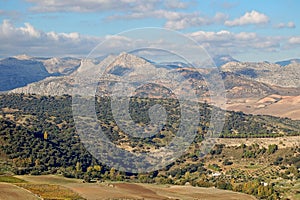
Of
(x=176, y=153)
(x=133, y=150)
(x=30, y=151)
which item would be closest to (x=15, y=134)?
(x=30, y=151)

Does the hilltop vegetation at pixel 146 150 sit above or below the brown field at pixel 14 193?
below

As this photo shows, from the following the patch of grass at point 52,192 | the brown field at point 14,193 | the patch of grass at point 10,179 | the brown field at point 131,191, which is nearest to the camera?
the brown field at point 14,193

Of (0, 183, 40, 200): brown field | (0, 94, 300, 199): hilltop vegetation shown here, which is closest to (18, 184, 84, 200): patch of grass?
(0, 183, 40, 200): brown field

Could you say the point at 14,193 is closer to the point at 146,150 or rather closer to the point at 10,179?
the point at 10,179

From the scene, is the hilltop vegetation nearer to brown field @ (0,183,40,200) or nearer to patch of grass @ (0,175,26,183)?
patch of grass @ (0,175,26,183)

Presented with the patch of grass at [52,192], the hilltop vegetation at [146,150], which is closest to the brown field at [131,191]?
the patch of grass at [52,192]

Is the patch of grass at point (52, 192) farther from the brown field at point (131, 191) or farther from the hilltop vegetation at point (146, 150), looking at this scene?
the hilltop vegetation at point (146, 150)

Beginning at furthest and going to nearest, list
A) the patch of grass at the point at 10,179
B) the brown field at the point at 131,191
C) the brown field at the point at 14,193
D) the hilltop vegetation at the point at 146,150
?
the hilltop vegetation at the point at 146,150 → the patch of grass at the point at 10,179 → the brown field at the point at 131,191 → the brown field at the point at 14,193
